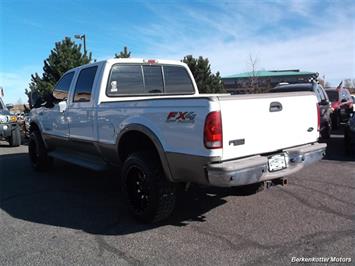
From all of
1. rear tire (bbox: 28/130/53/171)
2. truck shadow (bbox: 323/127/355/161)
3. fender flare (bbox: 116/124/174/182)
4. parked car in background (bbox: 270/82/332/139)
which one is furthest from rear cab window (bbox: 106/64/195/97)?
parked car in background (bbox: 270/82/332/139)

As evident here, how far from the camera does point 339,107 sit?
49.6 ft

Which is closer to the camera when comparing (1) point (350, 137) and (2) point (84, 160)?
(2) point (84, 160)

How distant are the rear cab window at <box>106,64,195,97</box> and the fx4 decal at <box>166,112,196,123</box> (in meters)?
1.92

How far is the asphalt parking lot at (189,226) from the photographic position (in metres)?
4.01

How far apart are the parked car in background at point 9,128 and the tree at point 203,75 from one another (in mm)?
12324

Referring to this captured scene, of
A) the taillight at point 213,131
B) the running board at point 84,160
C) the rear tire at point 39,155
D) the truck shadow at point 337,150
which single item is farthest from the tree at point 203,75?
the taillight at point 213,131

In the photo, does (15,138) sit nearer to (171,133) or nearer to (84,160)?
(84,160)

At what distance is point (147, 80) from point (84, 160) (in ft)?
5.41

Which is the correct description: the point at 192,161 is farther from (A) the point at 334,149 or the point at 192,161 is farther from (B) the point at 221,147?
(A) the point at 334,149

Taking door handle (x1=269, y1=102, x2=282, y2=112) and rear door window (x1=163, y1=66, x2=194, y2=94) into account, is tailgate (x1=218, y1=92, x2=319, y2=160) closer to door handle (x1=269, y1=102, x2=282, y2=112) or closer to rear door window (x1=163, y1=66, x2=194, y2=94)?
door handle (x1=269, y1=102, x2=282, y2=112)

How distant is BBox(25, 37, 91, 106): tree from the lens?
2522 cm

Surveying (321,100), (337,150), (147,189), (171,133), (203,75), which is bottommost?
(337,150)

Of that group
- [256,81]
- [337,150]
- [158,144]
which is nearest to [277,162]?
[158,144]

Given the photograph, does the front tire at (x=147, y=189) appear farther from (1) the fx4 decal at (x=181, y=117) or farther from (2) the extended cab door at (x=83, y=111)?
(2) the extended cab door at (x=83, y=111)
